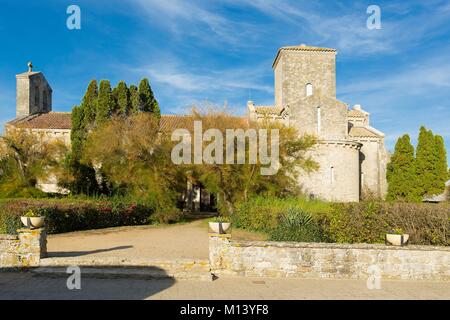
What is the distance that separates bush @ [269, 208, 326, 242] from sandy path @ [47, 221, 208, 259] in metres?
2.43

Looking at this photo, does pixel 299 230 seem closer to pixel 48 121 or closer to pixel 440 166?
pixel 440 166

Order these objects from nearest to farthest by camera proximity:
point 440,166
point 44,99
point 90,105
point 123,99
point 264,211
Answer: point 264,211 → point 90,105 → point 123,99 → point 440,166 → point 44,99

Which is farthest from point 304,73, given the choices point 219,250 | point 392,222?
point 219,250

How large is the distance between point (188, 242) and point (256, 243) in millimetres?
5194

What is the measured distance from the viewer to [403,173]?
1330 inches

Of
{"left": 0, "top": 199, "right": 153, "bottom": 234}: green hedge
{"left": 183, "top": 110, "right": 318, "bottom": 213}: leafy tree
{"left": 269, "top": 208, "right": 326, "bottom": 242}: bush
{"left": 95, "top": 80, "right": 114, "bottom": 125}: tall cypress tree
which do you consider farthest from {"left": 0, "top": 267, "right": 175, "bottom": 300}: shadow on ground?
{"left": 95, "top": 80, "right": 114, "bottom": 125}: tall cypress tree

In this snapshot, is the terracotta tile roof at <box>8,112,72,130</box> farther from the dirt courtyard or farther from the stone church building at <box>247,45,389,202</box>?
the dirt courtyard

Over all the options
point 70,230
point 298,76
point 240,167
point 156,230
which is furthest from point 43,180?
point 298,76

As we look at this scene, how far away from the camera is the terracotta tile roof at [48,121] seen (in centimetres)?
3289

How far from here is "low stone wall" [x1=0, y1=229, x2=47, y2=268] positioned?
9422 millimetres

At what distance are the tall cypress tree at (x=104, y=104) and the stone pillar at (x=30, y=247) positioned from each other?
58.1 feet

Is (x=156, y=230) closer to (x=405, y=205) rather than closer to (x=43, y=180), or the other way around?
(x=43, y=180)

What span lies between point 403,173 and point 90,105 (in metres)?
27.9
